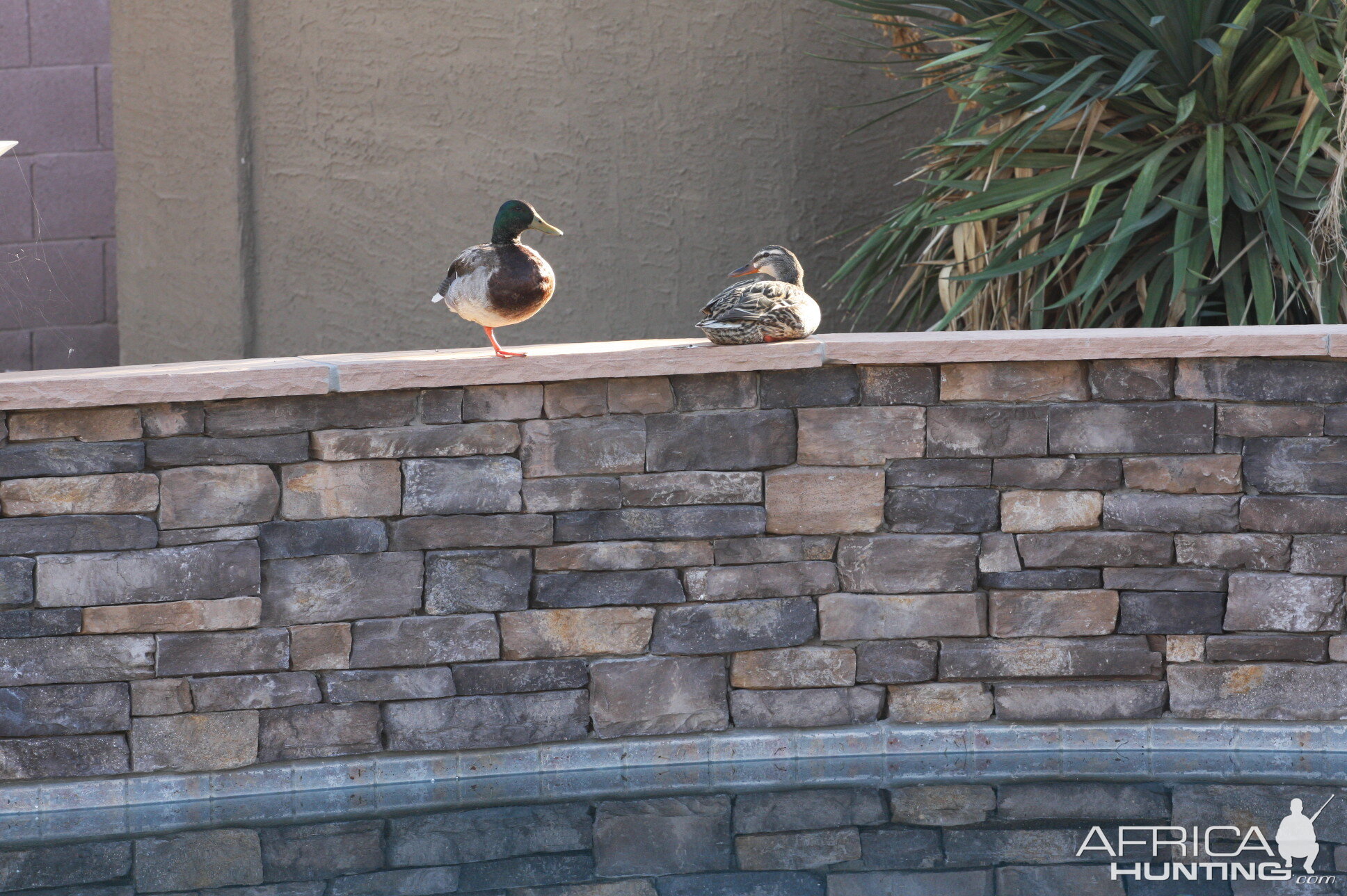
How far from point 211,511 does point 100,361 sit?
196 centimetres

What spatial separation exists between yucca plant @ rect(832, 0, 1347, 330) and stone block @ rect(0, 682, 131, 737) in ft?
7.74

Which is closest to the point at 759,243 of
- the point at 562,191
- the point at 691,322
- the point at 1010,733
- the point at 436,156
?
the point at 691,322

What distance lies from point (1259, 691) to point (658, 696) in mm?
1379

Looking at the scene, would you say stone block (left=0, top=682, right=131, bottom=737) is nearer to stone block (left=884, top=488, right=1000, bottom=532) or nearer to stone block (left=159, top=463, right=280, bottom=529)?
stone block (left=159, top=463, right=280, bottom=529)

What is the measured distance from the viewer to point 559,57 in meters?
4.22

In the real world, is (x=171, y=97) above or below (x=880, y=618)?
above

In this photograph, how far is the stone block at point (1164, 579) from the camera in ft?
9.39

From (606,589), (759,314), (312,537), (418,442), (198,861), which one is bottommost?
(198,861)

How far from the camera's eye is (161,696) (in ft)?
8.89

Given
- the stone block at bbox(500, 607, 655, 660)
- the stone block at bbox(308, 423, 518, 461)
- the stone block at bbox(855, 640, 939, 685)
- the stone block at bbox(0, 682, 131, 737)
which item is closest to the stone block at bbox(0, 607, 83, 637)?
the stone block at bbox(0, 682, 131, 737)

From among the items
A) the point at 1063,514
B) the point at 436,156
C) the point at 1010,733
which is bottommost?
the point at 1010,733

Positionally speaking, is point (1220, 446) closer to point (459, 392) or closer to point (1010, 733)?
point (1010, 733)

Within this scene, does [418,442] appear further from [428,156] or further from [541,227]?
[428,156]

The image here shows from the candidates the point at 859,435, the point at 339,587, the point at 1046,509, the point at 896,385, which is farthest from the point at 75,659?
the point at 1046,509
